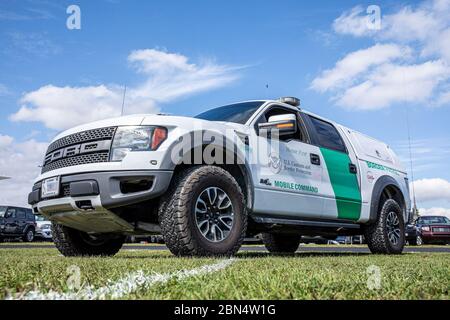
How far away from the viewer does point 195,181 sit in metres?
4.55

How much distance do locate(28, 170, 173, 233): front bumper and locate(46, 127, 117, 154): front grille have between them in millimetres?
379

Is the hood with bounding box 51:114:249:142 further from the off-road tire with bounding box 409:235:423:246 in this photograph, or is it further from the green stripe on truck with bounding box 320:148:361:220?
the off-road tire with bounding box 409:235:423:246

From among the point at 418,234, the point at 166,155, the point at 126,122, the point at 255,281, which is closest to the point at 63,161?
the point at 126,122

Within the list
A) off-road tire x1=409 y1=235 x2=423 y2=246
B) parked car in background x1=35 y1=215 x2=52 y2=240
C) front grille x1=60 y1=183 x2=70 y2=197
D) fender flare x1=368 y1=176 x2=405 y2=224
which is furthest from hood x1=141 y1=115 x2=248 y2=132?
parked car in background x1=35 y1=215 x2=52 y2=240

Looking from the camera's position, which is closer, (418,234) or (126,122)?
(126,122)

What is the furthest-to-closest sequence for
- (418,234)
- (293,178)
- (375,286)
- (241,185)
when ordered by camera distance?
1. (418,234)
2. (293,178)
3. (241,185)
4. (375,286)

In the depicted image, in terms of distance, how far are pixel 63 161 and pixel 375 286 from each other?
138 inches

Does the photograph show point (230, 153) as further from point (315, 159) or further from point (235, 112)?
point (315, 159)

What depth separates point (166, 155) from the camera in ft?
14.8

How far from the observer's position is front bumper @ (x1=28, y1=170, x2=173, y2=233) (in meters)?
4.43

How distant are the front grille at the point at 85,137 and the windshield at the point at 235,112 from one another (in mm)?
1529

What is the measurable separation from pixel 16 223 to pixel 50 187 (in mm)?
20629
